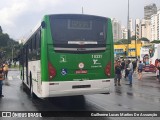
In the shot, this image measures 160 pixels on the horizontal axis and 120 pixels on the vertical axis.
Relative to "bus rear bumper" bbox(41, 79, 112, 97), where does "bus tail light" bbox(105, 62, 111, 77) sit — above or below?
above

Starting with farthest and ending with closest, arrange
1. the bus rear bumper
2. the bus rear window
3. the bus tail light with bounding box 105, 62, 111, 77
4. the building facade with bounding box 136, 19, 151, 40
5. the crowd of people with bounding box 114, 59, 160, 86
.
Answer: the building facade with bounding box 136, 19, 151, 40 < the crowd of people with bounding box 114, 59, 160, 86 < the bus tail light with bounding box 105, 62, 111, 77 < the bus rear window < the bus rear bumper

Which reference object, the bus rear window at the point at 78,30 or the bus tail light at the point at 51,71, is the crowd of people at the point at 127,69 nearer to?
the bus rear window at the point at 78,30

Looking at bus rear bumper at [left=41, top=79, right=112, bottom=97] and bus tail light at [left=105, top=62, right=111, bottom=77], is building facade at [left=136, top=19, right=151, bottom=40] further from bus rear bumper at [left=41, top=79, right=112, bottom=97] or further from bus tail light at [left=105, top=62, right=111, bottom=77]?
bus rear bumper at [left=41, top=79, right=112, bottom=97]

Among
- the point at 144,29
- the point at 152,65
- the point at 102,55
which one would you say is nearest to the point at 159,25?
the point at 144,29

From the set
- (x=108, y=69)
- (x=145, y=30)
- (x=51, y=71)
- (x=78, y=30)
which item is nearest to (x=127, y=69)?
(x=108, y=69)

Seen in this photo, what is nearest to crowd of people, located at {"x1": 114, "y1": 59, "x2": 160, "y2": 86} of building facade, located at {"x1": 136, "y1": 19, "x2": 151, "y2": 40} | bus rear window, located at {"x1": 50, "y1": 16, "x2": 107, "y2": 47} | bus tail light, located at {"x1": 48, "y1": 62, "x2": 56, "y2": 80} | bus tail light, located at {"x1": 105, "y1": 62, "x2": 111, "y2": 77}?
bus tail light, located at {"x1": 105, "y1": 62, "x2": 111, "y2": 77}

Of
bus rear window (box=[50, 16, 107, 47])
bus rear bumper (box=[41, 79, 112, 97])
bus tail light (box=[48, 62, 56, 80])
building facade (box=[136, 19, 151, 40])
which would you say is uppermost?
building facade (box=[136, 19, 151, 40])

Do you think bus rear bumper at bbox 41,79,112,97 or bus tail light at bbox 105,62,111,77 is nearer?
bus rear bumper at bbox 41,79,112,97

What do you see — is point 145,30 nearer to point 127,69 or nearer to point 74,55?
point 127,69

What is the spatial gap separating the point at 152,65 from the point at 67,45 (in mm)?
28384

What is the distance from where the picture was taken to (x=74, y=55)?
11.3 m

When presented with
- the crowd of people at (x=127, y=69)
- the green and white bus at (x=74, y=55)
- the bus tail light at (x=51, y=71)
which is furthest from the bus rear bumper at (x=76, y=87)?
the crowd of people at (x=127, y=69)

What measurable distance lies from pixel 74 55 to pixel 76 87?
1.05 m

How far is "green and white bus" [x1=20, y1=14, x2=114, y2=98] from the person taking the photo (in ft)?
36.2
